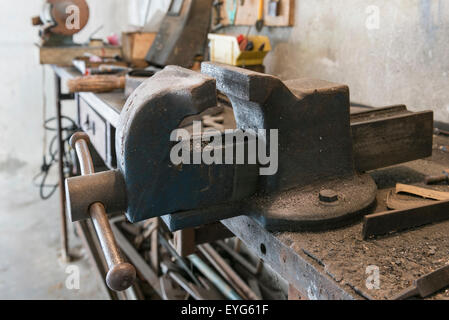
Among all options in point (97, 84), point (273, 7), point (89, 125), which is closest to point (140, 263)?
Answer: point (89, 125)

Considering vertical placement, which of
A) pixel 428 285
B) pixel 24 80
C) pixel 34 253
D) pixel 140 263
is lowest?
pixel 34 253

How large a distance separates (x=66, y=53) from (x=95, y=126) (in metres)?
0.95

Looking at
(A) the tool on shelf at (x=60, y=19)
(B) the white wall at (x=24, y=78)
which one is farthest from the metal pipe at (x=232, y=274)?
(B) the white wall at (x=24, y=78)

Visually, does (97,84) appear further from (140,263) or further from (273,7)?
(140,263)

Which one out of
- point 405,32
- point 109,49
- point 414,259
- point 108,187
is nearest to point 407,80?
point 405,32

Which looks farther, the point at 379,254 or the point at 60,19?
the point at 60,19

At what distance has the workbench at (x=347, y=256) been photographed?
61cm

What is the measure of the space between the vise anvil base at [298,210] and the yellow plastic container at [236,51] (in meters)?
1.13

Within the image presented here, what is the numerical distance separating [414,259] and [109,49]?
2331mm

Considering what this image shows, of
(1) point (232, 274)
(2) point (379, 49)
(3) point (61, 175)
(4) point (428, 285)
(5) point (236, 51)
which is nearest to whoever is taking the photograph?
(4) point (428, 285)

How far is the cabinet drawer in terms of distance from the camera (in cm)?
164

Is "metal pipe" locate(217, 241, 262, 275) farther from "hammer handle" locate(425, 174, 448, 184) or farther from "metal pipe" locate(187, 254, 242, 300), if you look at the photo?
"hammer handle" locate(425, 174, 448, 184)

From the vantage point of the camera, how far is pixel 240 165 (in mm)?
789

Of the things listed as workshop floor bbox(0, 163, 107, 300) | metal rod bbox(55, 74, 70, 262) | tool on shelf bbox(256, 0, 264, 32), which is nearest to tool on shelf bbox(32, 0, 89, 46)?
metal rod bbox(55, 74, 70, 262)
